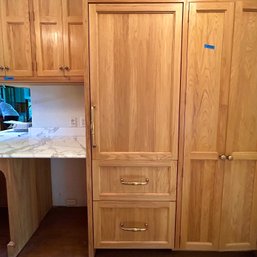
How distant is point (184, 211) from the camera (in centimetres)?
153

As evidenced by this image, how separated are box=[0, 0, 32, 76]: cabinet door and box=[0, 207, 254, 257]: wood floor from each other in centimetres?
157

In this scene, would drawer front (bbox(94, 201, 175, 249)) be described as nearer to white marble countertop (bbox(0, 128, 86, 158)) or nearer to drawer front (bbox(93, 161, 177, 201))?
drawer front (bbox(93, 161, 177, 201))

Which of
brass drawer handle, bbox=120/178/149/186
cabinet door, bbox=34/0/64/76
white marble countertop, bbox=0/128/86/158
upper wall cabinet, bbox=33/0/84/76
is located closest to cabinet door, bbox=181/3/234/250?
brass drawer handle, bbox=120/178/149/186

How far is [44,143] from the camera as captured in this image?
1903 mm

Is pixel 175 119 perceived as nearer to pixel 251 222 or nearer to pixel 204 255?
pixel 251 222

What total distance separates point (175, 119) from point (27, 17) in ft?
5.13

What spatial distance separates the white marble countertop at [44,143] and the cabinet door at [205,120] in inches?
34.9

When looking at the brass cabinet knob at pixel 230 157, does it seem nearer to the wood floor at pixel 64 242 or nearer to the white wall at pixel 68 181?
the wood floor at pixel 64 242

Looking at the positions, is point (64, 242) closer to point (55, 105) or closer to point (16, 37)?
point (55, 105)

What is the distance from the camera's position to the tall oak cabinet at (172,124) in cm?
135

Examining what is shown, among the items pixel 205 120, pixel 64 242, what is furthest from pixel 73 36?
pixel 64 242

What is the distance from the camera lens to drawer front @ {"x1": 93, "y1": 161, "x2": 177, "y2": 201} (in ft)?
4.89

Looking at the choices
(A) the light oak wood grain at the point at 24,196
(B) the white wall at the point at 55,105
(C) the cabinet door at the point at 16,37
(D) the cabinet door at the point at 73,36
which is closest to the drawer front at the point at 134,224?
(A) the light oak wood grain at the point at 24,196

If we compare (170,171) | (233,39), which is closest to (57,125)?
(170,171)
